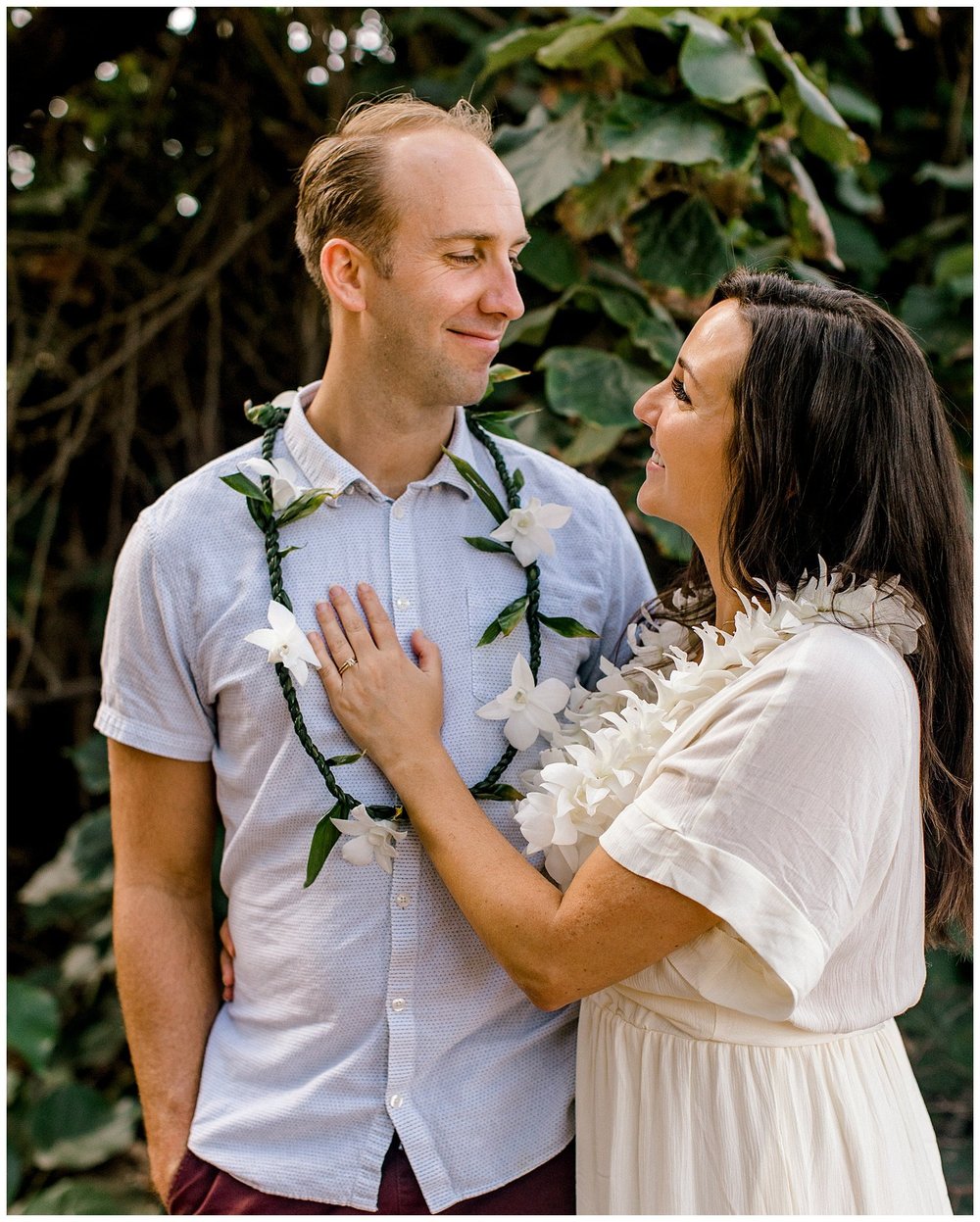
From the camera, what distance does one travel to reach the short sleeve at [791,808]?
3.39 ft

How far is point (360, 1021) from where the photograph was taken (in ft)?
4.38

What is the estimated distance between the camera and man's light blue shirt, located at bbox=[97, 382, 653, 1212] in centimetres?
132

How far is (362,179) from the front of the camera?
1.42 meters

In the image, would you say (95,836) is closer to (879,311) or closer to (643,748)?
(643,748)

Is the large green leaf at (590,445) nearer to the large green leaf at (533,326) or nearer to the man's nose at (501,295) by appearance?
the large green leaf at (533,326)

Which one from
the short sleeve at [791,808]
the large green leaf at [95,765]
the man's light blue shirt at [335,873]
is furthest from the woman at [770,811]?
the large green leaf at [95,765]

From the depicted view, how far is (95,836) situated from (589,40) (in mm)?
1802

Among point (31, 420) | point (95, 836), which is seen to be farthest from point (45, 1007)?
point (31, 420)

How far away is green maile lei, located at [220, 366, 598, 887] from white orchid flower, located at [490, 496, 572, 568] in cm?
1

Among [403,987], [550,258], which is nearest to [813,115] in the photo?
[550,258]

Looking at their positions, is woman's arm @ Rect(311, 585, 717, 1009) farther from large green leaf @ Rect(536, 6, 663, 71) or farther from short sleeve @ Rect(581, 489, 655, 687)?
large green leaf @ Rect(536, 6, 663, 71)

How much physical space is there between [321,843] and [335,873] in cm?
5

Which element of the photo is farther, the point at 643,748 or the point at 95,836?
the point at 95,836

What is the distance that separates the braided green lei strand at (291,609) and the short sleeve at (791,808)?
13.3 inches
